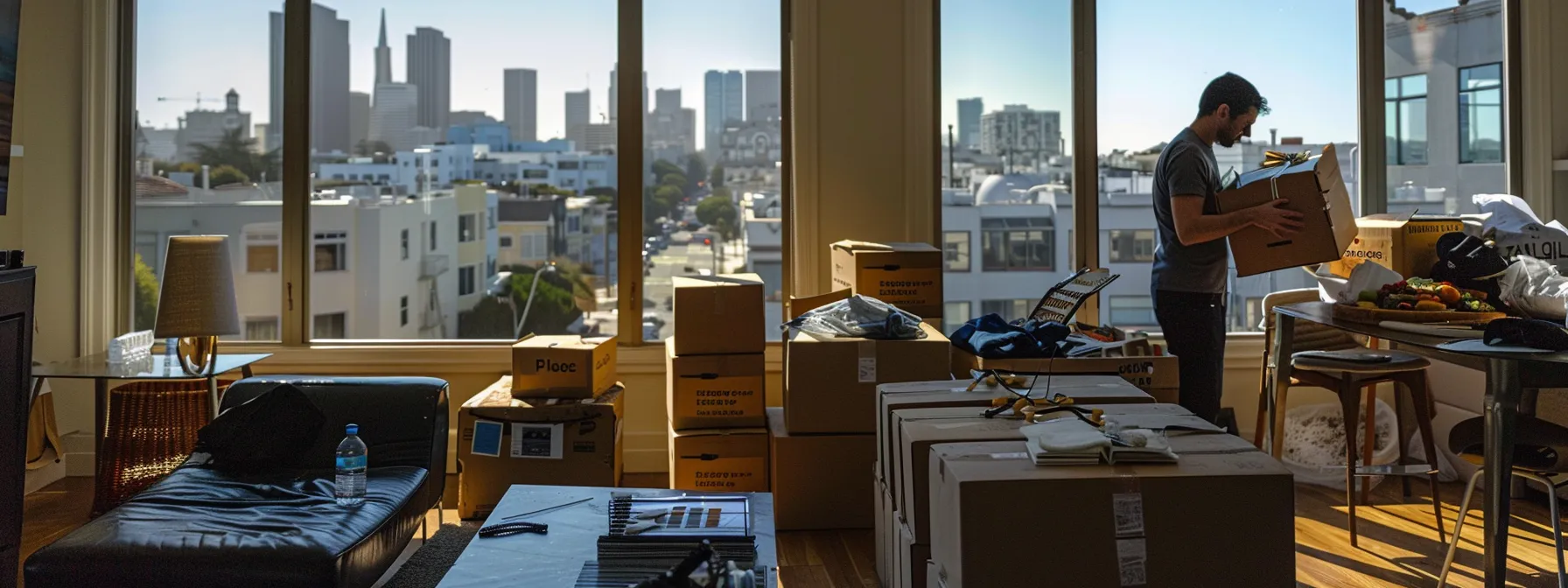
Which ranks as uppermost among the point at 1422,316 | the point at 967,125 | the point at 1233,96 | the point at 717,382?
the point at 967,125

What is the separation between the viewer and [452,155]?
4.89 m

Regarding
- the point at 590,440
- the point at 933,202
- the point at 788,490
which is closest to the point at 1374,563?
the point at 788,490

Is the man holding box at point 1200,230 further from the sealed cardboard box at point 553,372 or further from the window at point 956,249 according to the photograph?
the sealed cardboard box at point 553,372

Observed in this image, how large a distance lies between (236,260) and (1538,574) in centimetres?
481

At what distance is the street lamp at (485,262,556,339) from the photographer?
4.94 meters

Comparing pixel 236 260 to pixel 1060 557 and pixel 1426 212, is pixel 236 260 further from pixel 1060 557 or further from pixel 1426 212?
pixel 1426 212

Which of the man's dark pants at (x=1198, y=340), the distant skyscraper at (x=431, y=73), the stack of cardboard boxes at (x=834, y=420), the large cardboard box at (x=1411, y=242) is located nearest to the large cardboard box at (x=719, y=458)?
the stack of cardboard boxes at (x=834, y=420)

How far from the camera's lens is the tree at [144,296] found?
15.9 ft

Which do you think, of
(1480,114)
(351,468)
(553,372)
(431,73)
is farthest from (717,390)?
(1480,114)

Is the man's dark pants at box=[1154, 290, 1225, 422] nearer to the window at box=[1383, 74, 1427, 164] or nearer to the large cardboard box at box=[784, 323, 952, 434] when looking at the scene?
the large cardboard box at box=[784, 323, 952, 434]

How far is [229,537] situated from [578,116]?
2.50m

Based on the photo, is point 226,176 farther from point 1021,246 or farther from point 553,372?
point 1021,246

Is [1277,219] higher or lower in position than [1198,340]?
higher

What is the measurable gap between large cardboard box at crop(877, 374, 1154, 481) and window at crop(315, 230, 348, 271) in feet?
9.07
